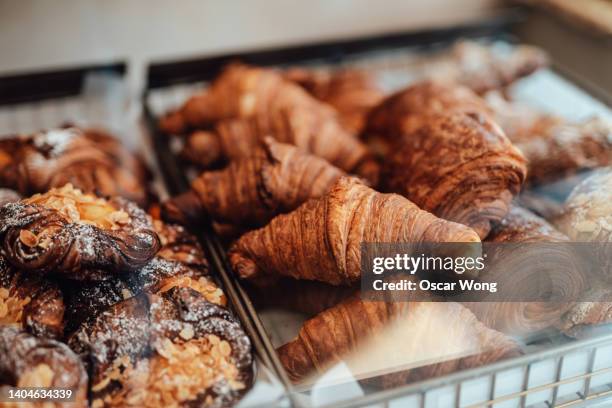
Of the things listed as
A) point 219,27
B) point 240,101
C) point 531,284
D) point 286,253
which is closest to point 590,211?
point 531,284

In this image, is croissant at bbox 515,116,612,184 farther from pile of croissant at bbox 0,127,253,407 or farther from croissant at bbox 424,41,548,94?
pile of croissant at bbox 0,127,253,407

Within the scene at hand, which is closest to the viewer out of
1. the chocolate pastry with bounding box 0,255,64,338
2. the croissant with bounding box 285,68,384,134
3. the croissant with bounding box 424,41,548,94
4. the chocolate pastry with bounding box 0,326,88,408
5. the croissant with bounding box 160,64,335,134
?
the chocolate pastry with bounding box 0,326,88,408

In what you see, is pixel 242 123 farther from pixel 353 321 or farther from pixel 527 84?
pixel 527 84

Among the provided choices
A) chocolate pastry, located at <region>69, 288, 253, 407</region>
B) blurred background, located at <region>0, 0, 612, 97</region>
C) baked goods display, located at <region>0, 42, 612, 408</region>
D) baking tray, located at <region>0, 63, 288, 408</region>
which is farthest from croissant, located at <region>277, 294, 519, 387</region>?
blurred background, located at <region>0, 0, 612, 97</region>

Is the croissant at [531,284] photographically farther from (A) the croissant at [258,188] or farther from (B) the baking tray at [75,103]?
(B) the baking tray at [75,103]

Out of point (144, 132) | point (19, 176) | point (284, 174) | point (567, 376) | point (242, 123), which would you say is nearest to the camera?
point (567, 376)

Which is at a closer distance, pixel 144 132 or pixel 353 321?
pixel 353 321

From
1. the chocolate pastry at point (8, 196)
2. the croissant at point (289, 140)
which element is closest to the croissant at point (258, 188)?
the croissant at point (289, 140)

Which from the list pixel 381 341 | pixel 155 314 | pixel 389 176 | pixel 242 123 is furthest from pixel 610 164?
pixel 155 314
